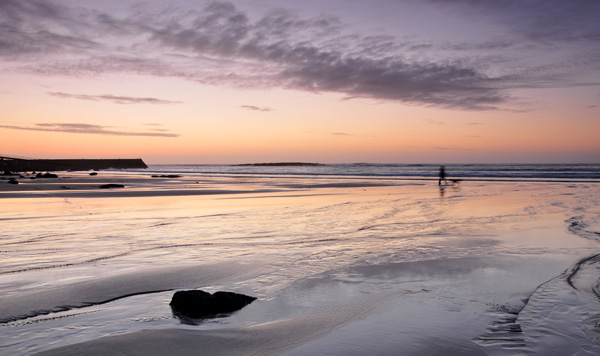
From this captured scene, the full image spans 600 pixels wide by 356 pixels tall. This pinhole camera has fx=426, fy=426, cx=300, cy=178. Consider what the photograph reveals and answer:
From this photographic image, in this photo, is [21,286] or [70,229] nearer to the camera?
[21,286]

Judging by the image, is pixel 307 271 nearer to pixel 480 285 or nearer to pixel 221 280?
pixel 221 280

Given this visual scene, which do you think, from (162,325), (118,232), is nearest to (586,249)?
(162,325)

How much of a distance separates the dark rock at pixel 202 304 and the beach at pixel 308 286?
0.41 feet

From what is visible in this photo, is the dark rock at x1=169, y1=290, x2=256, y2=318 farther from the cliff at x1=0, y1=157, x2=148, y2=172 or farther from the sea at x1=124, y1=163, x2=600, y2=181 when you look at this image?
the cliff at x1=0, y1=157, x2=148, y2=172

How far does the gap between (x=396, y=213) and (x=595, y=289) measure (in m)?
8.70

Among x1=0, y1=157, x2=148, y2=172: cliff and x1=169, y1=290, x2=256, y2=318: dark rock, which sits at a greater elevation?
x1=0, y1=157, x2=148, y2=172: cliff

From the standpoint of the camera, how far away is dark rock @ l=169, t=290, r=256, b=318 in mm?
4625

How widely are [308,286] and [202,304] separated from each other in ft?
5.42

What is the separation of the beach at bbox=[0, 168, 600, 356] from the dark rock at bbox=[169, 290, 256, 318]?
12cm

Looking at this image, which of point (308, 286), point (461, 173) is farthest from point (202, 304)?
point (461, 173)

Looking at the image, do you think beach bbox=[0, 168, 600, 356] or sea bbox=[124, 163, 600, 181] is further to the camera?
sea bbox=[124, 163, 600, 181]

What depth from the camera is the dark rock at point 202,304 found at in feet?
15.2

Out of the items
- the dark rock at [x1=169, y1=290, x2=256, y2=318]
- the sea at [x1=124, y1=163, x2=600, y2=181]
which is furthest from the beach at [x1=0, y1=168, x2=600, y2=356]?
the sea at [x1=124, y1=163, x2=600, y2=181]

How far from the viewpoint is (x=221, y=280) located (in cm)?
613
